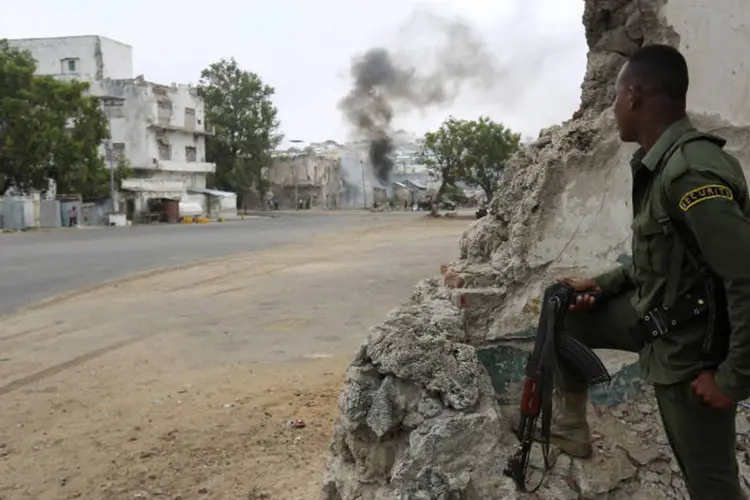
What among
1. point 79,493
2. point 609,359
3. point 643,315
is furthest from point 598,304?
point 79,493

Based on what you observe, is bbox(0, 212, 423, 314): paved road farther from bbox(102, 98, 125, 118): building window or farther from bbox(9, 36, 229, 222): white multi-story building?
bbox(102, 98, 125, 118): building window

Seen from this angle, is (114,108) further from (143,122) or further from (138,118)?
(143,122)

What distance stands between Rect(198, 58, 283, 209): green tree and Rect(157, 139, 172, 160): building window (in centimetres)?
605

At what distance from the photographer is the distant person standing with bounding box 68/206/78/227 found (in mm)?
32909

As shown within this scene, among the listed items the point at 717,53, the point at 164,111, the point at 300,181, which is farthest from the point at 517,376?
the point at 300,181

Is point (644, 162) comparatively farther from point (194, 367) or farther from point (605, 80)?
point (194, 367)

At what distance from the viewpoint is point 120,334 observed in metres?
7.79

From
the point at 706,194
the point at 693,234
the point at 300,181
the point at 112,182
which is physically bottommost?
the point at 693,234

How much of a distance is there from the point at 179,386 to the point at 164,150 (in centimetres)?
4197

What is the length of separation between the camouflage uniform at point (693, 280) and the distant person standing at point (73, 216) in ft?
112

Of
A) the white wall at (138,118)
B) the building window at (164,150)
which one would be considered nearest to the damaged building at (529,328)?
the white wall at (138,118)

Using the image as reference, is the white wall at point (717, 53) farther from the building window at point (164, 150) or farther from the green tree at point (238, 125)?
the green tree at point (238, 125)

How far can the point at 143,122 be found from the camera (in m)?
42.5

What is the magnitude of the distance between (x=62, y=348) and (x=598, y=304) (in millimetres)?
6137
